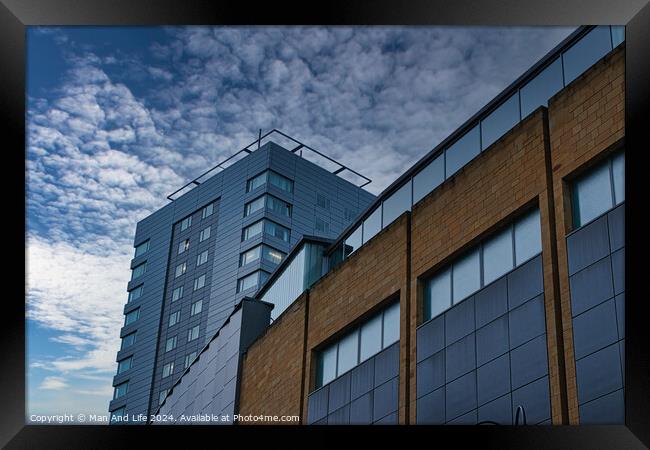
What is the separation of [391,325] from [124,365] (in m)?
80.6

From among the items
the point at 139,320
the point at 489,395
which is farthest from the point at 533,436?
the point at 139,320

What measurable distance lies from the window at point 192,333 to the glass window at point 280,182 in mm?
17087

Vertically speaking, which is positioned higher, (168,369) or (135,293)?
(135,293)

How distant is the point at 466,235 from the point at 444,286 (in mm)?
1682

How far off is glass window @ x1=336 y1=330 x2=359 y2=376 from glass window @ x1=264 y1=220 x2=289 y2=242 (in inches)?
2134

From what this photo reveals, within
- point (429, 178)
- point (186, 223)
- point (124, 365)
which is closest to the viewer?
point (429, 178)

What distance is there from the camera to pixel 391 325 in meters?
25.6

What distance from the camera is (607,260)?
17.3 metres

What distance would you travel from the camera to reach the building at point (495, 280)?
57.9 ft

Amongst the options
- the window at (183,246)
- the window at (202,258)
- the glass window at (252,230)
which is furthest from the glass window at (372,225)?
the window at (183,246)

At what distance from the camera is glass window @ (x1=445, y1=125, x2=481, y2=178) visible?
79.5 feet

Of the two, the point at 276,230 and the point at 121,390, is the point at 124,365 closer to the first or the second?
the point at 121,390
